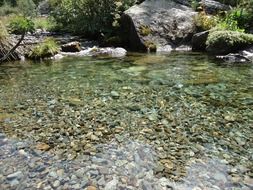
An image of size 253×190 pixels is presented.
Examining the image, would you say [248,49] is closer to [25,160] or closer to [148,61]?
[148,61]

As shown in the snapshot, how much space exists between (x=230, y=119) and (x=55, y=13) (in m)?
19.0

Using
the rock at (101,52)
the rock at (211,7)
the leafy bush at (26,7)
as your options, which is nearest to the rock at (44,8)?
the leafy bush at (26,7)

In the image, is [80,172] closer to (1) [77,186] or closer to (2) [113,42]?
(1) [77,186]

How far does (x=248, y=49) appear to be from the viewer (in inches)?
521

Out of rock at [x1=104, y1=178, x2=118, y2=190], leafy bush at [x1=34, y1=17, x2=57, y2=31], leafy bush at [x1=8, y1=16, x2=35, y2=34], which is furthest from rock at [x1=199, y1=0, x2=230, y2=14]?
rock at [x1=104, y1=178, x2=118, y2=190]

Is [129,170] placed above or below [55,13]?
below

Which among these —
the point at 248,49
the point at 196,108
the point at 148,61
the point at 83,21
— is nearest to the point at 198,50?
the point at 248,49

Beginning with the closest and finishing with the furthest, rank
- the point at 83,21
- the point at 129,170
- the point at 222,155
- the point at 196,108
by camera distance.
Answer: the point at 129,170 < the point at 222,155 < the point at 196,108 < the point at 83,21

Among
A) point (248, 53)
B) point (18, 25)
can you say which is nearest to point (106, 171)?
point (248, 53)

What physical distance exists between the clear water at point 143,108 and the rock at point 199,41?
165 inches

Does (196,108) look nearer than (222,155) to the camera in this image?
No

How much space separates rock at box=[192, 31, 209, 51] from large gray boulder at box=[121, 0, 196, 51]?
42.1 inches

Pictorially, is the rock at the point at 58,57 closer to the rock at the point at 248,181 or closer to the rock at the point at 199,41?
the rock at the point at 199,41

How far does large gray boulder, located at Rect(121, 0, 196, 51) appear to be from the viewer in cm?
1595
